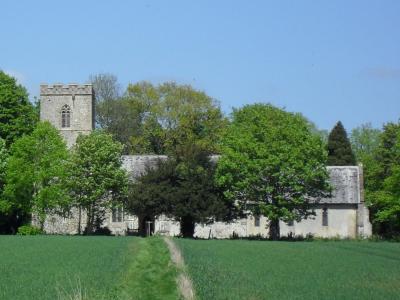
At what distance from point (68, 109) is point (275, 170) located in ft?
77.4

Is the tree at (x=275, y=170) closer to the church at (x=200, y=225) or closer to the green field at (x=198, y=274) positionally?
the church at (x=200, y=225)

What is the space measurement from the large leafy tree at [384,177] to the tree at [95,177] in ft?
70.0

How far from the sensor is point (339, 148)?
87562 millimetres

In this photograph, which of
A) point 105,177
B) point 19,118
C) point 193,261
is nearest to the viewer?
point 193,261

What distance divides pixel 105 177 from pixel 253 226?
16.0 meters

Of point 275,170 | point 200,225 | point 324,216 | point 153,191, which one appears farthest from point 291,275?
point 324,216

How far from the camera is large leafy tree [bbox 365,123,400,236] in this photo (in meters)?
65.9

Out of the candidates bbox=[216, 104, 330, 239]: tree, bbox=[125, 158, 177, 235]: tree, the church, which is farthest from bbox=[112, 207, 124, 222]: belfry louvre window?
bbox=[216, 104, 330, 239]: tree

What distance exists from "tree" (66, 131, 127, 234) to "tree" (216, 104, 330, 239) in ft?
30.3

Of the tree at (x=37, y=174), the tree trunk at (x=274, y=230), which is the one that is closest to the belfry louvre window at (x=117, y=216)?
the tree at (x=37, y=174)

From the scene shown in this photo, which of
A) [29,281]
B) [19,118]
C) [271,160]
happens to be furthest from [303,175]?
[29,281]

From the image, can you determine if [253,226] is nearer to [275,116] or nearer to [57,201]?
[275,116]

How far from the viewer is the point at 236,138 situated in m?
64.2

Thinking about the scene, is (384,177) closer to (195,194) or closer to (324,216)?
(324,216)
